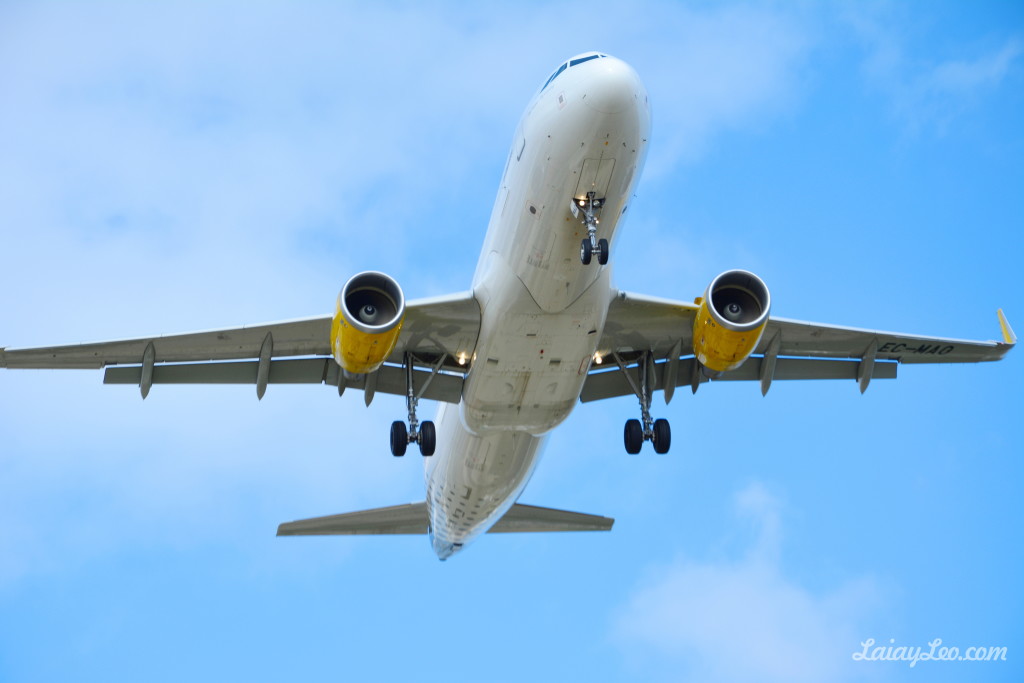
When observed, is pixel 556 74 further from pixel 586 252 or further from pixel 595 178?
pixel 586 252

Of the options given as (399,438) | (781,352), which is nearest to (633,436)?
(781,352)

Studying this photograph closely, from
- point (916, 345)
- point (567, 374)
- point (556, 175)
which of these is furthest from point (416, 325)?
point (916, 345)

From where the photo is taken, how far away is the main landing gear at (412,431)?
20.6 meters

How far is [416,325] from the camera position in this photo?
20.2 metres

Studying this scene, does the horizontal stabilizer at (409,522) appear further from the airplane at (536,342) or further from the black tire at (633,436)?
the black tire at (633,436)

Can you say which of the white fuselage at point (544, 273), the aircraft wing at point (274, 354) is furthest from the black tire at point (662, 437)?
the aircraft wing at point (274, 354)

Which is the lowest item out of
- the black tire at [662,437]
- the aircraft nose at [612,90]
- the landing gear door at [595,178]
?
the black tire at [662,437]

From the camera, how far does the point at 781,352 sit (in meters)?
22.9

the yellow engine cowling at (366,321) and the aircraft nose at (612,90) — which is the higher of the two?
the aircraft nose at (612,90)

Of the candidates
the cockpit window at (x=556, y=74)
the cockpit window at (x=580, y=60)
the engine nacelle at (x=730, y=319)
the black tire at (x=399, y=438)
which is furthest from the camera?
the black tire at (x=399, y=438)

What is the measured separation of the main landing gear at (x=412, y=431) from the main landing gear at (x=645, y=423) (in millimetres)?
3685

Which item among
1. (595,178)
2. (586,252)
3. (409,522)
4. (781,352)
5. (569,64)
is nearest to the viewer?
(595,178)

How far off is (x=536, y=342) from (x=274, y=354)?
5.08 metres

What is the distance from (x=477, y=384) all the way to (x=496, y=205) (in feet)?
9.91
